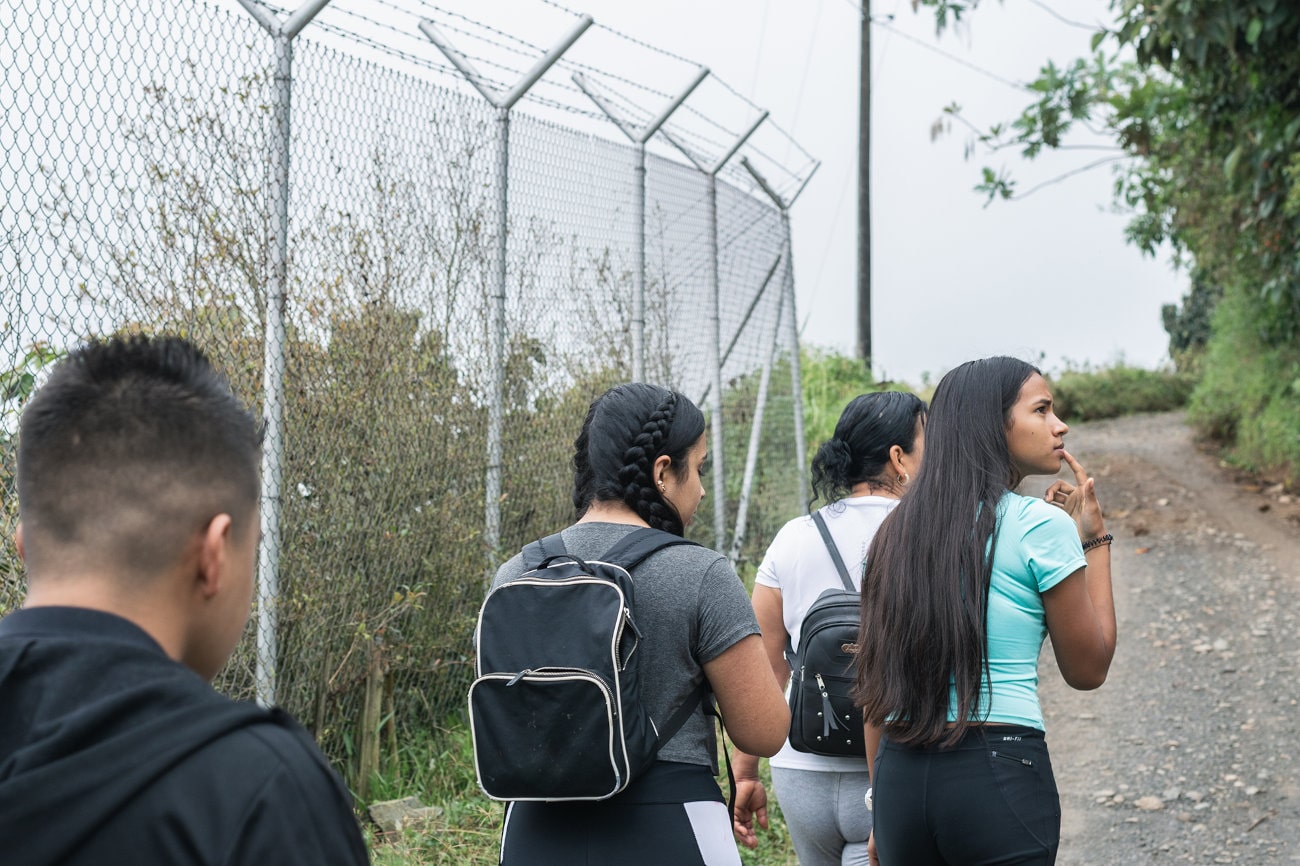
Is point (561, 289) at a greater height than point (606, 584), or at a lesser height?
greater

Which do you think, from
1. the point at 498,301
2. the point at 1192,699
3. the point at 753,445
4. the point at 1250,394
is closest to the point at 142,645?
the point at 498,301

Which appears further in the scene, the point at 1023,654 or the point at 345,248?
the point at 345,248

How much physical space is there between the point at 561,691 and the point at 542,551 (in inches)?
15.1

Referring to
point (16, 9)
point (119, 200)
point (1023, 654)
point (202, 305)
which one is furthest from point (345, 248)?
point (1023, 654)

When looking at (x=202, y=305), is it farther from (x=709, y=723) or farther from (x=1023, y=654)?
(x=1023, y=654)

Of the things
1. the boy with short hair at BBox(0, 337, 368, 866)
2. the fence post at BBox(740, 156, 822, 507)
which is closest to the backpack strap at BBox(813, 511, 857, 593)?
the boy with short hair at BBox(0, 337, 368, 866)

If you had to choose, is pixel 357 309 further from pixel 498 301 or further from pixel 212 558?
pixel 212 558

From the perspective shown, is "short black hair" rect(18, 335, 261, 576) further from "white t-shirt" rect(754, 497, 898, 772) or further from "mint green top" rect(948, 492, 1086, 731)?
"white t-shirt" rect(754, 497, 898, 772)

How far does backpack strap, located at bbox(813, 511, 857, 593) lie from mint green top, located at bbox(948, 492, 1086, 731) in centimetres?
71

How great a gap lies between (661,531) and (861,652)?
684 mm

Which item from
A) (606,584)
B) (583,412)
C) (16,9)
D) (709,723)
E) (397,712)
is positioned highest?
(16,9)

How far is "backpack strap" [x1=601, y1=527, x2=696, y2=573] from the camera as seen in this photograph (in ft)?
8.16

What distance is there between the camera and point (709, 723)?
2.61m

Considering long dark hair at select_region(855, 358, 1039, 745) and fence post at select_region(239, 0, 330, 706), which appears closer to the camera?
long dark hair at select_region(855, 358, 1039, 745)
